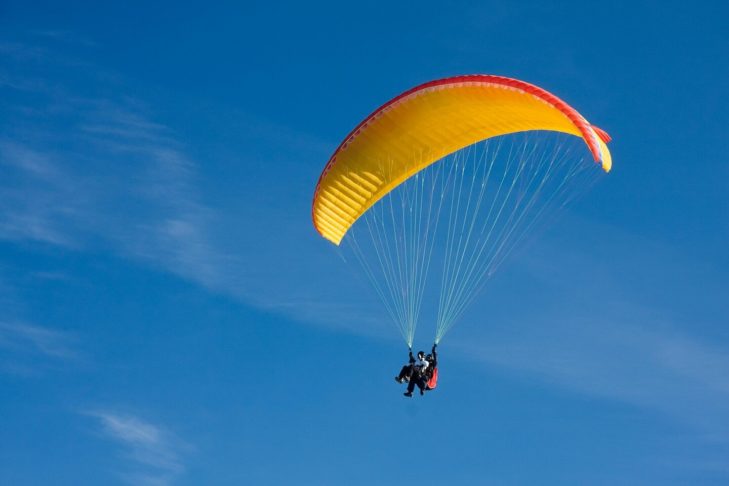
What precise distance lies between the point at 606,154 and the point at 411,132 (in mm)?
4763

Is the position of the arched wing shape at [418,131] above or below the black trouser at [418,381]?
above

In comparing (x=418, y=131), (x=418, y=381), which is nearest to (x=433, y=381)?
(x=418, y=381)

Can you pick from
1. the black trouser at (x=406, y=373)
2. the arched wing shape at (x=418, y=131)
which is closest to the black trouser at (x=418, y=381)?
the black trouser at (x=406, y=373)

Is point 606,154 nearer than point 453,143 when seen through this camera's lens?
Yes

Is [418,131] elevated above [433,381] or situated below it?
above

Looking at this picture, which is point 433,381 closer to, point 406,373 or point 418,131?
point 406,373

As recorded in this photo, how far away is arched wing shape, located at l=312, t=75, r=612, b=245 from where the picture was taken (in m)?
29.5

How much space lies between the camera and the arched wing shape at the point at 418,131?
96.9ft

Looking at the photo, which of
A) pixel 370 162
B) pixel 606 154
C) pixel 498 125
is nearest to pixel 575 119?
pixel 606 154

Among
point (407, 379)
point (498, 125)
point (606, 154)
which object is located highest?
point (498, 125)

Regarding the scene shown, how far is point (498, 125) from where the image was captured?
31344mm

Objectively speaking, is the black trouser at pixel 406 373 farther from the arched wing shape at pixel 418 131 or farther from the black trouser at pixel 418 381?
the arched wing shape at pixel 418 131

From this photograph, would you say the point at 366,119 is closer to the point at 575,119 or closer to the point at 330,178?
the point at 330,178

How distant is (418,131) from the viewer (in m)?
31.7
